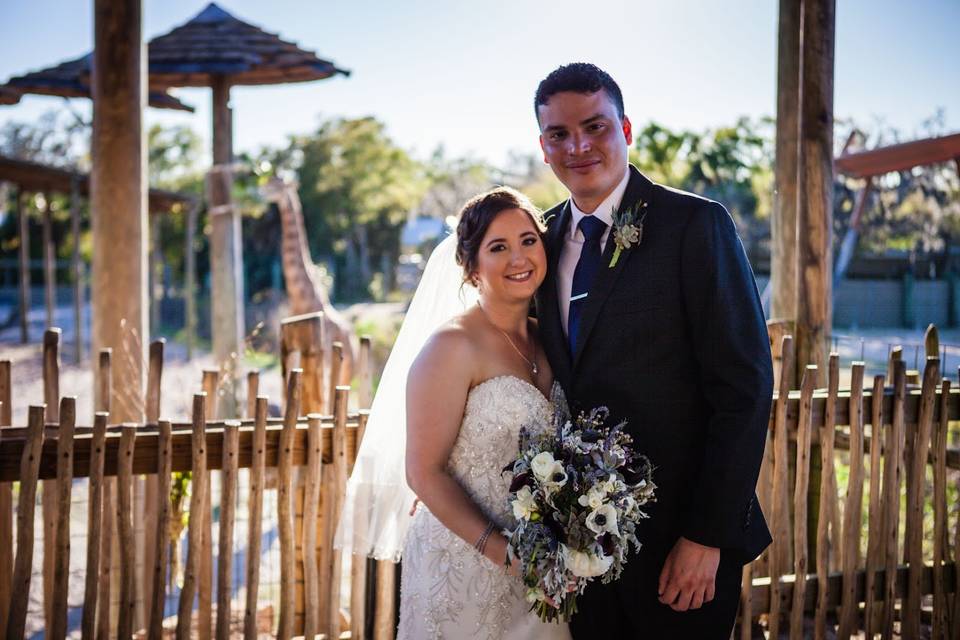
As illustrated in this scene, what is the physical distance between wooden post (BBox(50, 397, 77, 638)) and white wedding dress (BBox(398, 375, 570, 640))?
1.43 metres

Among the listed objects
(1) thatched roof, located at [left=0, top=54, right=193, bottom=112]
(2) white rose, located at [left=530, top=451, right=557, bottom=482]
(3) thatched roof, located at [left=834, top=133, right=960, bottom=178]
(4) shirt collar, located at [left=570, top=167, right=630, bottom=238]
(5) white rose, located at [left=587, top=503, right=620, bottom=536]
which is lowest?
(5) white rose, located at [left=587, top=503, right=620, bottom=536]

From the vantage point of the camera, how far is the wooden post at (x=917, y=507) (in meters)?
4.42

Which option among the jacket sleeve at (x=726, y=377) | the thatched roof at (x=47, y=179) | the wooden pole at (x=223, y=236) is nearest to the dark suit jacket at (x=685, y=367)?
the jacket sleeve at (x=726, y=377)

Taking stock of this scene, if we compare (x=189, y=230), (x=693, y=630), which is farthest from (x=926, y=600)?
(x=189, y=230)

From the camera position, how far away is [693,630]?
2832 mm

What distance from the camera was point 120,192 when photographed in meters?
5.16

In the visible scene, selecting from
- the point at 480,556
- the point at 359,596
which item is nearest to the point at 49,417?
the point at 359,596

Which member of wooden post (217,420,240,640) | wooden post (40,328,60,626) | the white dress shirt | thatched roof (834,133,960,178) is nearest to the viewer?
the white dress shirt

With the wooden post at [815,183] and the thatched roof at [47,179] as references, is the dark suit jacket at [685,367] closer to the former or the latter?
the wooden post at [815,183]

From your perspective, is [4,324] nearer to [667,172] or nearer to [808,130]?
[667,172]

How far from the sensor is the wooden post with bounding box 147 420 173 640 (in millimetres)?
3479

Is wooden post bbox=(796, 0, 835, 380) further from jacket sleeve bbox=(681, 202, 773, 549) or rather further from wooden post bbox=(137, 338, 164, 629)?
wooden post bbox=(137, 338, 164, 629)

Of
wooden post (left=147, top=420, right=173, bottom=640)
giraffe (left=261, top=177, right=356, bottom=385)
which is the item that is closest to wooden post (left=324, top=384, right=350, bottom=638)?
wooden post (left=147, top=420, right=173, bottom=640)

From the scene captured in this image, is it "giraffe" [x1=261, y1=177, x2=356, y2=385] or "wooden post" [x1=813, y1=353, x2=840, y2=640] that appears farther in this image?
"giraffe" [x1=261, y1=177, x2=356, y2=385]
